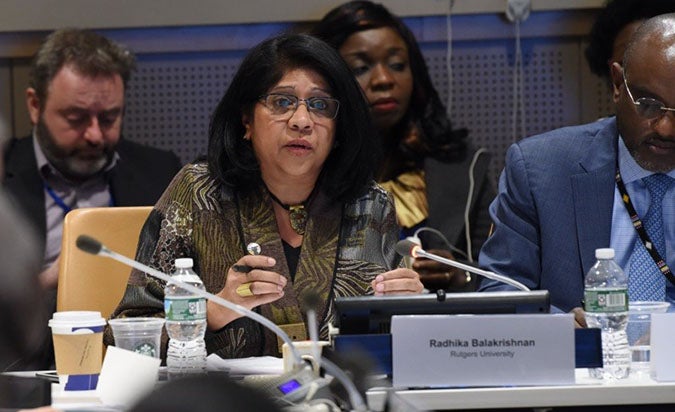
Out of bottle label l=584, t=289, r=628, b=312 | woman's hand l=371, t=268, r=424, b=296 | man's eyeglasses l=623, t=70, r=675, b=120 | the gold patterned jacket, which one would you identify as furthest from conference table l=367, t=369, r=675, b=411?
man's eyeglasses l=623, t=70, r=675, b=120

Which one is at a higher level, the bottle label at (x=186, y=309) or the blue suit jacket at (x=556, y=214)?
the blue suit jacket at (x=556, y=214)

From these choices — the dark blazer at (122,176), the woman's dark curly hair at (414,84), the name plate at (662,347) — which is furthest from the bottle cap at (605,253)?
the dark blazer at (122,176)

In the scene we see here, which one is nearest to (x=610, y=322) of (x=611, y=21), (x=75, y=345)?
(x=75, y=345)

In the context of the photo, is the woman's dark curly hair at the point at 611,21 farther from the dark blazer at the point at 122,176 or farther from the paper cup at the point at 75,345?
the paper cup at the point at 75,345

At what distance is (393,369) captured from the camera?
2.44 m

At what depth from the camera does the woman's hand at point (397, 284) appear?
2.95m

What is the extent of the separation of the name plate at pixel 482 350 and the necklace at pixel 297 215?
3.22ft

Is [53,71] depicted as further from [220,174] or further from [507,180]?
[507,180]

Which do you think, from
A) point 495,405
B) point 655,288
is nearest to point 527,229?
point 655,288

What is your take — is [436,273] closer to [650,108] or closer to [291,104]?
[291,104]

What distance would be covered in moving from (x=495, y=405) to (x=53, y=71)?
10.00 feet

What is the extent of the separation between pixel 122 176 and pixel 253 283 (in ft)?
7.02

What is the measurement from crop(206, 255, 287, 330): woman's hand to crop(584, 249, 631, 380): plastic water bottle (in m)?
0.73

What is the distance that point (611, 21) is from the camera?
15.6ft
